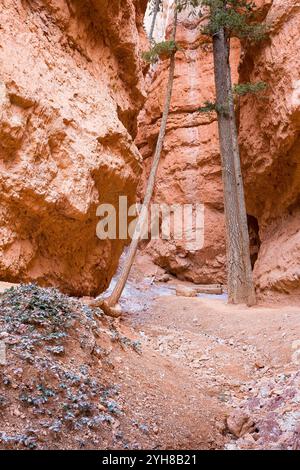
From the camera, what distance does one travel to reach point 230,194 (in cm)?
1225

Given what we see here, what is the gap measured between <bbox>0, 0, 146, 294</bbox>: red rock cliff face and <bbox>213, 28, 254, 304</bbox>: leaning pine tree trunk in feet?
12.0

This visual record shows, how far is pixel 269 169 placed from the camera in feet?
42.8

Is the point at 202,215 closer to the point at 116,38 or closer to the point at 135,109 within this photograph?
the point at 135,109

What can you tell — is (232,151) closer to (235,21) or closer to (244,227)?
(244,227)

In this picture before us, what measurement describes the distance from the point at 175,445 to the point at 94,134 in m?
6.21

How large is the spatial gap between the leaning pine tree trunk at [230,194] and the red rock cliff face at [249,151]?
3.11ft

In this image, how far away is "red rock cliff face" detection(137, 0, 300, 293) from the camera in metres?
11.2

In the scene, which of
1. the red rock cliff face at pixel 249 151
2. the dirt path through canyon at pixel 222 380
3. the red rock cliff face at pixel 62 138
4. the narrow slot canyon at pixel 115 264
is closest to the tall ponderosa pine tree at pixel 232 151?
the narrow slot canyon at pixel 115 264

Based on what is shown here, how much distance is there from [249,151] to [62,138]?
27.6 feet

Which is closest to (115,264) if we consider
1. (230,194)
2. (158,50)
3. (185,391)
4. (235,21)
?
(230,194)

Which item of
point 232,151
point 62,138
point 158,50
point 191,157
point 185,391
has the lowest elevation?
point 185,391

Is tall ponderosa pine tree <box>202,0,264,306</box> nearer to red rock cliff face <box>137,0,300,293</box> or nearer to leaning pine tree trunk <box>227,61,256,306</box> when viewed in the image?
leaning pine tree trunk <box>227,61,256,306</box>

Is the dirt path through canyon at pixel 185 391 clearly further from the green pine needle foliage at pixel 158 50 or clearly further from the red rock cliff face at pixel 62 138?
the green pine needle foliage at pixel 158 50

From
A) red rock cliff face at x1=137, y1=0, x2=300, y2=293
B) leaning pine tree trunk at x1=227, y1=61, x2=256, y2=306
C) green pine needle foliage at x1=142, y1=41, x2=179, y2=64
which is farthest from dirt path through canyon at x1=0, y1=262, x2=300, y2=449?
green pine needle foliage at x1=142, y1=41, x2=179, y2=64
